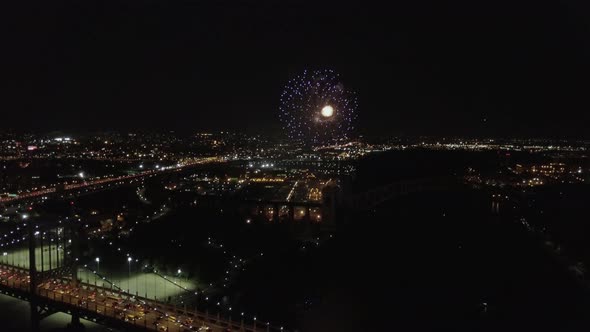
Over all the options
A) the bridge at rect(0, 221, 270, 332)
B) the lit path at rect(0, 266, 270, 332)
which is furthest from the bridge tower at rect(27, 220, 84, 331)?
the lit path at rect(0, 266, 270, 332)

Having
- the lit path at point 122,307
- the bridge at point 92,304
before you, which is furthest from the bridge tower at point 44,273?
the lit path at point 122,307

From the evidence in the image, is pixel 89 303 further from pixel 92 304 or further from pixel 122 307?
pixel 122 307

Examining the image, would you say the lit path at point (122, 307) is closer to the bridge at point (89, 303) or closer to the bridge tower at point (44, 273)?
the bridge at point (89, 303)

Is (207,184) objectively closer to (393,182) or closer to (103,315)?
(393,182)

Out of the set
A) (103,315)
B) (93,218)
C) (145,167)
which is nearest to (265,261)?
(103,315)

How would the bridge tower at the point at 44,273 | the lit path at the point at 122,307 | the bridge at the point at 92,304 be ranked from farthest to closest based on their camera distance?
1. the bridge tower at the point at 44,273
2. the bridge at the point at 92,304
3. the lit path at the point at 122,307

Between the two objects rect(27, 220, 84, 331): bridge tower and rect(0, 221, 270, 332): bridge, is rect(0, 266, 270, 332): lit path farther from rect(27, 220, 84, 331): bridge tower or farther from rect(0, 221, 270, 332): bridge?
rect(27, 220, 84, 331): bridge tower

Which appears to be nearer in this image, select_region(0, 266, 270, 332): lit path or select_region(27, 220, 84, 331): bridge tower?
select_region(0, 266, 270, 332): lit path
